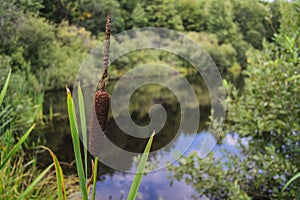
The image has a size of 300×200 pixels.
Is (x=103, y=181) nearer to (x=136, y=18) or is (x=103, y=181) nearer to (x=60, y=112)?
(x=60, y=112)

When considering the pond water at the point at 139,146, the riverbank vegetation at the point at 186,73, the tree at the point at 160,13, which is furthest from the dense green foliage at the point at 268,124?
the tree at the point at 160,13

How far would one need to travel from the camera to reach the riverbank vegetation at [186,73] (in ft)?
11.1

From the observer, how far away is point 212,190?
429cm

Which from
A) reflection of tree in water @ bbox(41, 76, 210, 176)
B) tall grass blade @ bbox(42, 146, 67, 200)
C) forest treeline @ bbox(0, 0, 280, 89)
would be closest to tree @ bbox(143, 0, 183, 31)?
forest treeline @ bbox(0, 0, 280, 89)

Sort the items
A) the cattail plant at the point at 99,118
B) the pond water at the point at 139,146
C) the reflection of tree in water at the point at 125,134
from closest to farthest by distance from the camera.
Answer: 1. the cattail plant at the point at 99,118
2. the pond water at the point at 139,146
3. the reflection of tree in water at the point at 125,134

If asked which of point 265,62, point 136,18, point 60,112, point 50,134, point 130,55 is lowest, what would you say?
point 50,134

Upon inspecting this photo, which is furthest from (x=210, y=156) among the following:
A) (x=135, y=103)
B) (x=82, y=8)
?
(x=82, y=8)

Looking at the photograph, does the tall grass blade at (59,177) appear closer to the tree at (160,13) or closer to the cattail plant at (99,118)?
the cattail plant at (99,118)

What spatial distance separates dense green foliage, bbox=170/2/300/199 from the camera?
333cm

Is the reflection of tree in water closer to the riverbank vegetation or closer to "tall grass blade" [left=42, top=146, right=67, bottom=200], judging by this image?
the riverbank vegetation

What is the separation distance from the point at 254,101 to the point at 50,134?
548 cm

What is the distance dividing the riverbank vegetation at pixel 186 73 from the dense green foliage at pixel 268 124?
1cm

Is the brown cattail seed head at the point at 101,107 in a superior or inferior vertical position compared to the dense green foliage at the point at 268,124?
inferior

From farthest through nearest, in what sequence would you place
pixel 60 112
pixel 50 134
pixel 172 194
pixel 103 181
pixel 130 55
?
pixel 130 55, pixel 60 112, pixel 50 134, pixel 103 181, pixel 172 194
